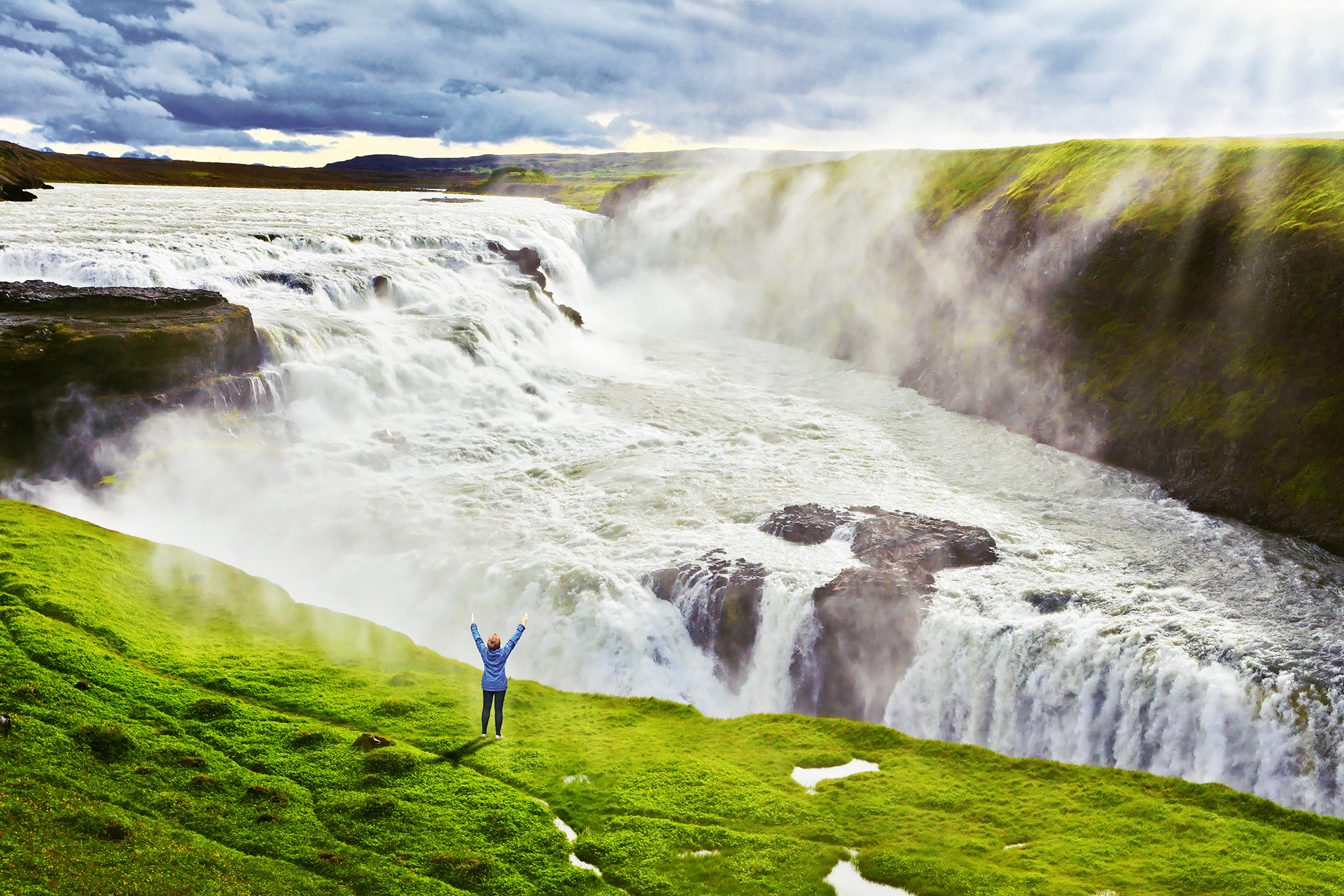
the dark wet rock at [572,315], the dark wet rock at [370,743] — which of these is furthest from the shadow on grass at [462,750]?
the dark wet rock at [572,315]

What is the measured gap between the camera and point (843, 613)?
62.7 feet

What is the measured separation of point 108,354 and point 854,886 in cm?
2510

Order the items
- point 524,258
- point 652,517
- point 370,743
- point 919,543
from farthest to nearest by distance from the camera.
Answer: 1. point 524,258
2. point 652,517
3. point 919,543
4. point 370,743

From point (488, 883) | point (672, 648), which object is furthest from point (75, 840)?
point (672, 648)

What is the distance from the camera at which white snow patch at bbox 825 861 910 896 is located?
10211 millimetres

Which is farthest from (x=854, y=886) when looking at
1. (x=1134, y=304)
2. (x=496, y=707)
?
(x=1134, y=304)

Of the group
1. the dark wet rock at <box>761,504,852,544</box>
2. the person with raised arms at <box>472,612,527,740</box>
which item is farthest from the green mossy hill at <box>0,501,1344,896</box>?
the dark wet rock at <box>761,504,852,544</box>

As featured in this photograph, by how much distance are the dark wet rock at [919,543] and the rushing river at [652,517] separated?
0.62 meters

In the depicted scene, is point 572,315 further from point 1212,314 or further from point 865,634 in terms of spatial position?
point 865,634

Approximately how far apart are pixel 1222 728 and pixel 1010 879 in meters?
8.38

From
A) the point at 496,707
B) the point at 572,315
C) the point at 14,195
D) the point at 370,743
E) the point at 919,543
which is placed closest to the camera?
the point at 370,743

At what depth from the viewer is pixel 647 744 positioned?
527 inches

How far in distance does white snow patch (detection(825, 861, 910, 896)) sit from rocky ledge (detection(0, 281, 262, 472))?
23.7 metres

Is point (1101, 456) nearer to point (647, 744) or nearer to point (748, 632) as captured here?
point (748, 632)
